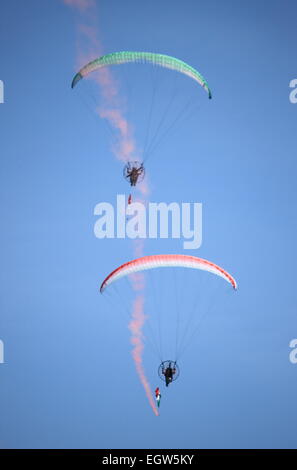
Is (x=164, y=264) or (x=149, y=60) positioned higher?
(x=149, y=60)

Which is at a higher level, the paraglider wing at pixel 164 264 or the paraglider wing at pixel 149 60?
the paraglider wing at pixel 149 60

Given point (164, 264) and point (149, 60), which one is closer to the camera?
point (164, 264)

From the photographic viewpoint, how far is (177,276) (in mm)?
75812

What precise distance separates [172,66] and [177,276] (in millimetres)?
41963

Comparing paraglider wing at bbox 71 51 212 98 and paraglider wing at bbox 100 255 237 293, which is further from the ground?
paraglider wing at bbox 71 51 212 98
